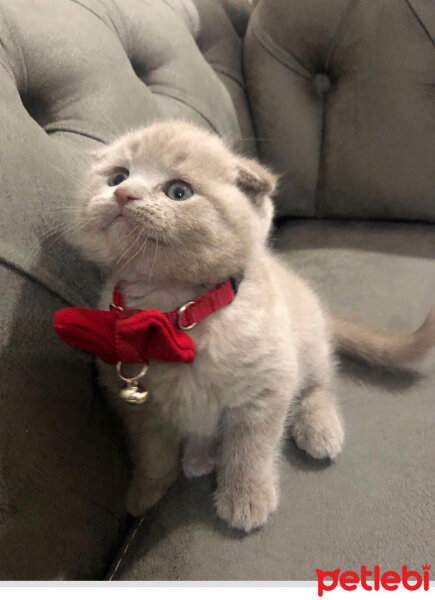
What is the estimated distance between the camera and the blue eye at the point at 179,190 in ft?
1.66

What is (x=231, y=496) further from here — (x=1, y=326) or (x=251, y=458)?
(x=1, y=326)

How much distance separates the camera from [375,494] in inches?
23.3

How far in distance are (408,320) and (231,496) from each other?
1.71 ft

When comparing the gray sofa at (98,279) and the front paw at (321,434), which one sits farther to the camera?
the front paw at (321,434)

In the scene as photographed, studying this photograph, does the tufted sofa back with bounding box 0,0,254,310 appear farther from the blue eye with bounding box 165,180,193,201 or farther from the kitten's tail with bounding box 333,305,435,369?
the kitten's tail with bounding box 333,305,435,369

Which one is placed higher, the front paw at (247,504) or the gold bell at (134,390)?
the gold bell at (134,390)

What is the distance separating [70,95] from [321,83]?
715mm

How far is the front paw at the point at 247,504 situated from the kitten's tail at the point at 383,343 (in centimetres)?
32

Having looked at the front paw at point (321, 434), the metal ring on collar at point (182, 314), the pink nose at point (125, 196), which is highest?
the pink nose at point (125, 196)

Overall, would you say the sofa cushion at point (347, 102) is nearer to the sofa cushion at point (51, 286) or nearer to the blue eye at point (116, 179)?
the sofa cushion at point (51, 286)

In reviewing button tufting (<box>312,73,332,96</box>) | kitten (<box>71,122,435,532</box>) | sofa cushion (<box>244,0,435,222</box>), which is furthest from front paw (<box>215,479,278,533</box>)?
button tufting (<box>312,73,332,96</box>)

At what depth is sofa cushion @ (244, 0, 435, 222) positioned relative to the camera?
3.35 feet

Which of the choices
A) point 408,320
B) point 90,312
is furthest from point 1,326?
point 408,320

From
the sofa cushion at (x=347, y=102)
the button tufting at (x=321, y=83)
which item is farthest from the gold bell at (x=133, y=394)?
the button tufting at (x=321, y=83)
